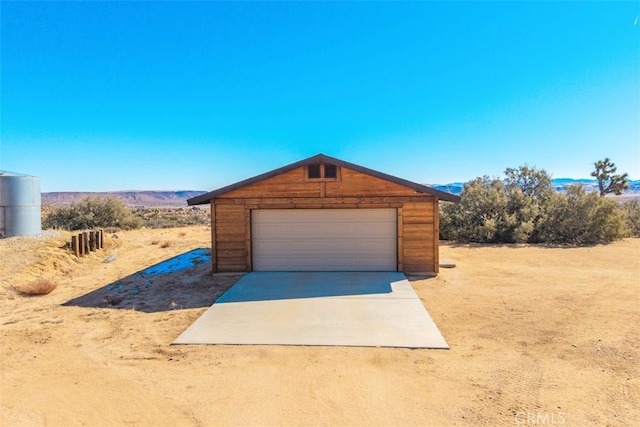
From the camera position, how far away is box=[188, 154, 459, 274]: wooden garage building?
10.4 meters

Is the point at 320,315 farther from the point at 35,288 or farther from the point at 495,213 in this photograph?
the point at 495,213

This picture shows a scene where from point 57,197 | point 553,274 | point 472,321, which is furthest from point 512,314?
point 57,197

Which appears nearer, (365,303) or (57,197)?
(365,303)

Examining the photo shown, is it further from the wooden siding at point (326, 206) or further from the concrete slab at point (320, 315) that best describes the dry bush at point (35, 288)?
the concrete slab at point (320, 315)

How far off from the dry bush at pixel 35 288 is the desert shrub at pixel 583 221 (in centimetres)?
1896

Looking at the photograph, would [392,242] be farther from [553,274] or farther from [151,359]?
[151,359]

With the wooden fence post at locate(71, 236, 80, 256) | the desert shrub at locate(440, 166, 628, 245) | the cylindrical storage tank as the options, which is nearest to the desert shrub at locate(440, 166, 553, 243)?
the desert shrub at locate(440, 166, 628, 245)

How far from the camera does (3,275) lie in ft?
32.0

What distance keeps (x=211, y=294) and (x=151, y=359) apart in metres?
3.59

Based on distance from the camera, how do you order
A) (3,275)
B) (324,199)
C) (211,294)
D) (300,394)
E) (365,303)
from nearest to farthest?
1. (300,394)
2. (365,303)
3. (211,294)
4. (3,275)
5. (324,199)

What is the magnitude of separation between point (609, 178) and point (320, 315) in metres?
31.4

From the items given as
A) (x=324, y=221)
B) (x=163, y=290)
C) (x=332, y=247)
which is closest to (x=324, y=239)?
(x=332, y=247)

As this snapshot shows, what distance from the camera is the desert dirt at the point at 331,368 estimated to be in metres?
3.67

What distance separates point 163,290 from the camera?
9039 millimetres
